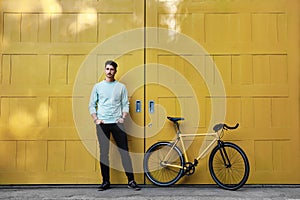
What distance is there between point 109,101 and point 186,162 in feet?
3.77

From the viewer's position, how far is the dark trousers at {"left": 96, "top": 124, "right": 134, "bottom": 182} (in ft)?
14.2

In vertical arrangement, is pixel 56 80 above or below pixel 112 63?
below

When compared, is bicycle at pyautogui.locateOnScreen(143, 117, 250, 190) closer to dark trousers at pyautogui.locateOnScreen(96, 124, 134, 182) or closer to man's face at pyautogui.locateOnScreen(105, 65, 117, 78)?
dark trousers at pyautogui.locateOnScreen(96, 124, 134, 182)

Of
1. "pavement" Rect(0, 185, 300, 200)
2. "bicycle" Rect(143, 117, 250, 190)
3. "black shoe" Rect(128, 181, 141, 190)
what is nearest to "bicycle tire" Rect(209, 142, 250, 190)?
"bicycle" Rect(143, 117, 250, 190)

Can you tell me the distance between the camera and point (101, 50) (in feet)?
15.0

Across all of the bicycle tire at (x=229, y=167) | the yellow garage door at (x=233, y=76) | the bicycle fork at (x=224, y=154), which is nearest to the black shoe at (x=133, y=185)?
the yellow garage door at (x=233, y=76)

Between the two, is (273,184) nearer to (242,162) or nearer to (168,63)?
(242,162)

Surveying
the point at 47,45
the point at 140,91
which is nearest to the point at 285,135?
the point at 140,91

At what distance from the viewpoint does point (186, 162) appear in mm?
4395

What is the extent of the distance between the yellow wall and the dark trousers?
18 cm

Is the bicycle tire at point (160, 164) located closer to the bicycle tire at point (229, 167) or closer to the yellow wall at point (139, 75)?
the yellow wall at point (139, 75)

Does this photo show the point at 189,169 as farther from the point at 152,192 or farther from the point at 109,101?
the point at 109,101

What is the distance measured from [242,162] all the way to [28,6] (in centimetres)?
319

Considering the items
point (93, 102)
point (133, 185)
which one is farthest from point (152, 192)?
point (93, 102)
